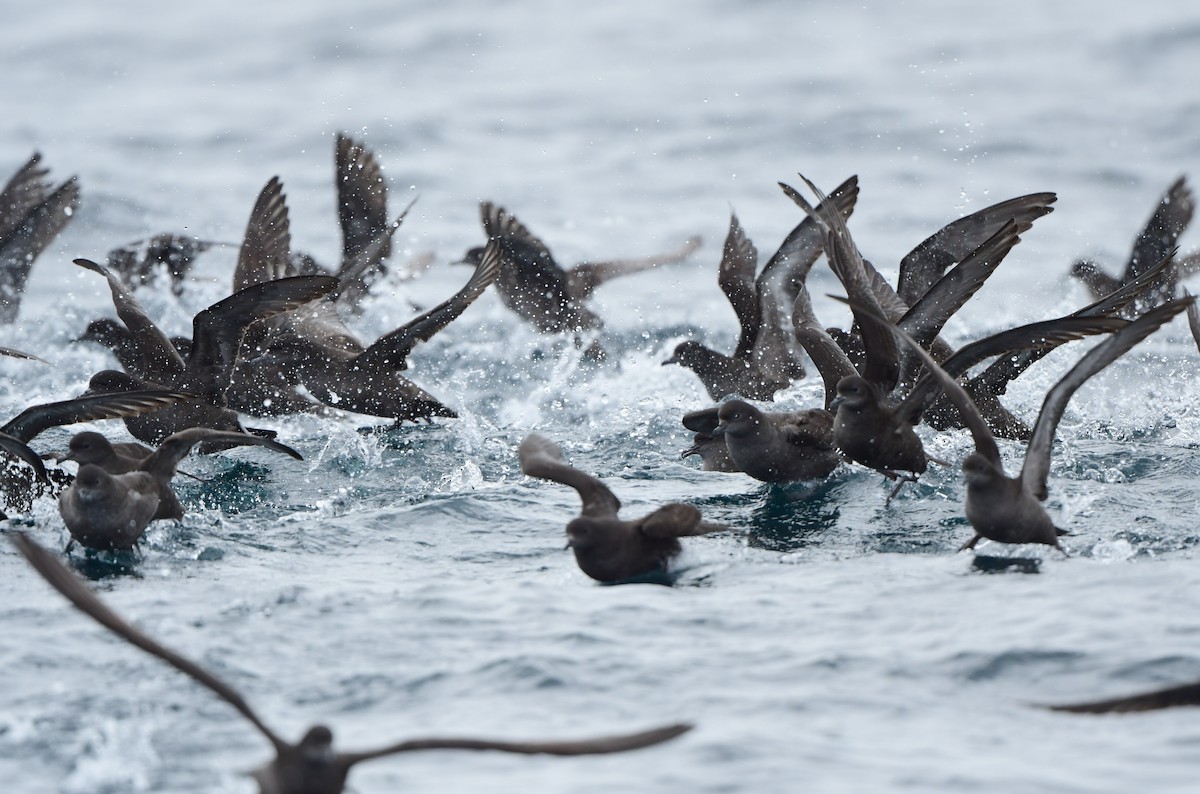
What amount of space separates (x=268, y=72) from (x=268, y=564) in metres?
15.8

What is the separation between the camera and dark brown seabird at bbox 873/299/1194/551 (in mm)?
7555

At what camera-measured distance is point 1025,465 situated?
803 cm

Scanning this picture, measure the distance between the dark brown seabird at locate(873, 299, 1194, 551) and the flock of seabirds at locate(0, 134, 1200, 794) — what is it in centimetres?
1

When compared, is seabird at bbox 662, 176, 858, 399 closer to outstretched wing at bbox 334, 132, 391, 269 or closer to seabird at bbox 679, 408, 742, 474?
seabird at bbox 679, 408, 742, 474

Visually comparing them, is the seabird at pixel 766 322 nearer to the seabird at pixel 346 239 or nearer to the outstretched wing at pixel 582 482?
the seabird at pixel 346 239

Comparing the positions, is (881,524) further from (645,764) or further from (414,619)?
(645,764)

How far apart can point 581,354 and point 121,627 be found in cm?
908

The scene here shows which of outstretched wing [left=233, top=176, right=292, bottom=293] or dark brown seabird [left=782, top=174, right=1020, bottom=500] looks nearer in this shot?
dark brown seabird [left=782, top=174, right=1020, bottom=500]

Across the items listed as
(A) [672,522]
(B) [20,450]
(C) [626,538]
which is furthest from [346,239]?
(A) [672,522]

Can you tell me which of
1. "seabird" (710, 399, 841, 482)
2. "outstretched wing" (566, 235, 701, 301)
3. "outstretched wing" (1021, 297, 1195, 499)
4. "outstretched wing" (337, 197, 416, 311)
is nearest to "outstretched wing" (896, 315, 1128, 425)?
"outstretched wing" (1021, 297, 1195, 499)

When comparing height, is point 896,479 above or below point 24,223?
below

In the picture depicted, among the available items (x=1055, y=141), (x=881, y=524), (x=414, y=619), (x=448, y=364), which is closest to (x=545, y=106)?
(x=1055, y=141)

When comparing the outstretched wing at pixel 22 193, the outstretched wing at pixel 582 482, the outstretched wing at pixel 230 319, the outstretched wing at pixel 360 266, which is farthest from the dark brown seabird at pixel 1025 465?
the outstretched wing at pixel 22 193

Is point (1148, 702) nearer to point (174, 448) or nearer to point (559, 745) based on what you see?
point (559, 745)
